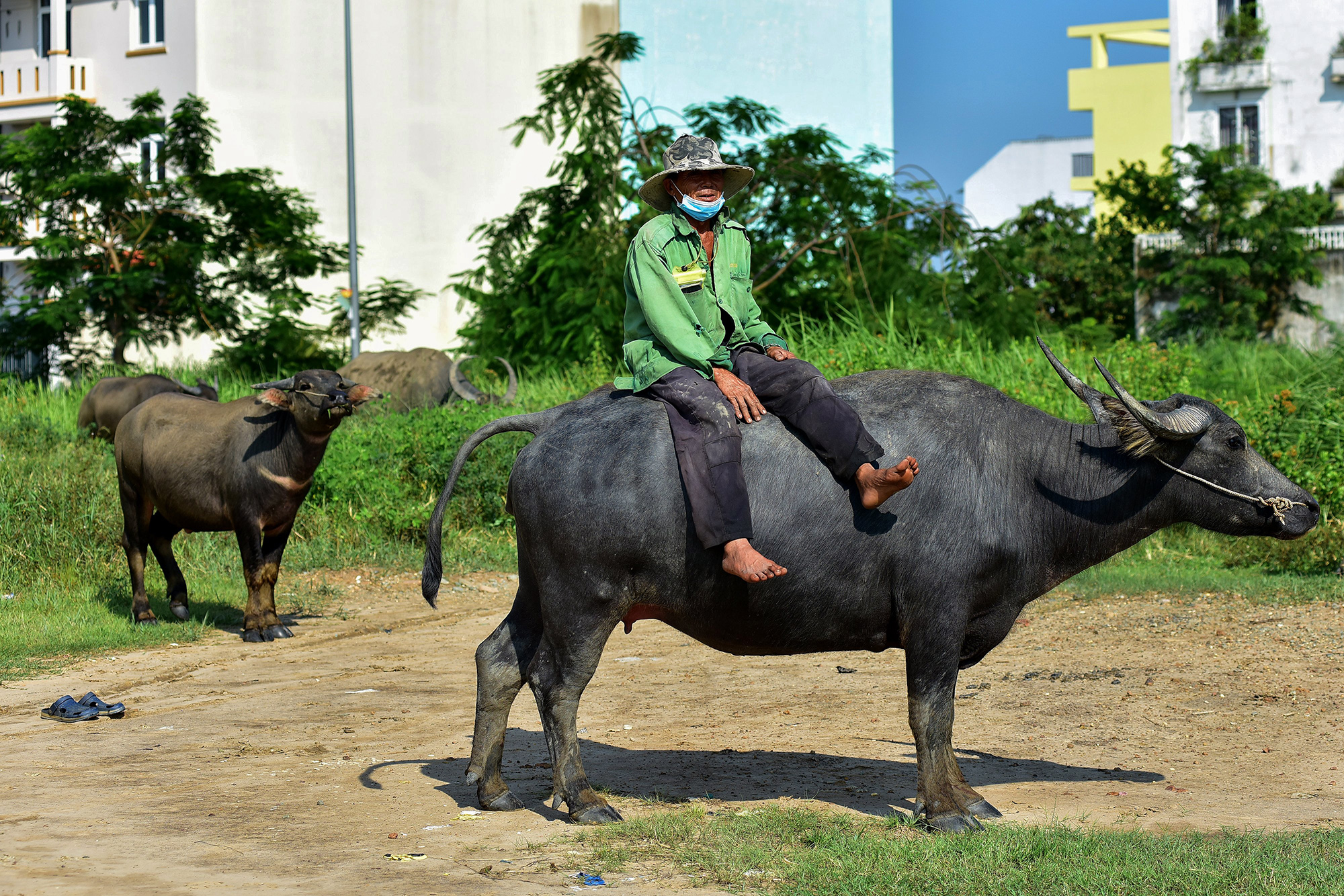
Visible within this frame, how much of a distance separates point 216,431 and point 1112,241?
22.9 metres

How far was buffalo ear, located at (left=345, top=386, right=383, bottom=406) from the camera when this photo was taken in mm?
9016

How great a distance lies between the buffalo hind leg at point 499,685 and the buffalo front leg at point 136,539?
202 inches

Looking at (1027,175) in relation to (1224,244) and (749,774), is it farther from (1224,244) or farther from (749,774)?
(749,774)

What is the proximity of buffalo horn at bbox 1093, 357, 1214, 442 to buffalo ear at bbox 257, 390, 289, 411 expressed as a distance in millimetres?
5952

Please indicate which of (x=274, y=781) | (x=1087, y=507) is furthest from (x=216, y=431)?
(x=1087, y=507)

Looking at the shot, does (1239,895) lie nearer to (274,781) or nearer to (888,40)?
(274,781)

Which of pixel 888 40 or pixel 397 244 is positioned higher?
pixel 888 40

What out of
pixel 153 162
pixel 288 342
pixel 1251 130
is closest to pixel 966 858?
pixel 288 342

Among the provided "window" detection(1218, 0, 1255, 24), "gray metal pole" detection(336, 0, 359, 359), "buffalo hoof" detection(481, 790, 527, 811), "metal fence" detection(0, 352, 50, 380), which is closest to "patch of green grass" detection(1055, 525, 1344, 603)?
"buffalo hoof" detection(481, 790, 527, 811)

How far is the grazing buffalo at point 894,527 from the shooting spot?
16.3ft

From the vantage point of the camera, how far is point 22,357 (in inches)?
911

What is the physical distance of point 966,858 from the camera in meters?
4.41

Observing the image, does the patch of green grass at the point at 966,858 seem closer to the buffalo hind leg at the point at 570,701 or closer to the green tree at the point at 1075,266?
the buffalo hind leg at the point at 570,701

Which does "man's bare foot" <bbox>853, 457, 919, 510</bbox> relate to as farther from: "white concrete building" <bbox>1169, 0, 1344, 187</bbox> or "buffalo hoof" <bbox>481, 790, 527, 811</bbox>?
"white concrete building" <bbox>1169, 0, 1344, 187</bbox>
